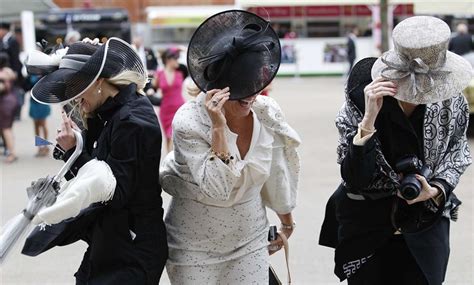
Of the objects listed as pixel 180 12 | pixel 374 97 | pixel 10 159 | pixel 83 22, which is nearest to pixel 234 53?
pixel 374 97

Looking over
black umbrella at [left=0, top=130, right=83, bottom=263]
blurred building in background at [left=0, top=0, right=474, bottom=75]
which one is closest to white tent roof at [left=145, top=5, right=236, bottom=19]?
blurred building in background at [left=0, top=0, right=474, bottom=75]

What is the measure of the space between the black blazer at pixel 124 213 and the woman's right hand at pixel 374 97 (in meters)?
0.83

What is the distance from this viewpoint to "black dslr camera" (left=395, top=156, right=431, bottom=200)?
11.0ft

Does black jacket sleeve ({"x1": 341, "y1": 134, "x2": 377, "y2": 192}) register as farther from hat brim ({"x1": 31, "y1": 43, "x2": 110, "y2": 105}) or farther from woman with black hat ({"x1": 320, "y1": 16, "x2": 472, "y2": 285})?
hat brim ({"x1": 31, "y1": 43, "x2": 110, "y2": 105})

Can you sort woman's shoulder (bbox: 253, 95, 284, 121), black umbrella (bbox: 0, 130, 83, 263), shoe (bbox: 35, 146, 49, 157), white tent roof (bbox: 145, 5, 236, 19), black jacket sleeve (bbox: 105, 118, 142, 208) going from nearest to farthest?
black umbrella (bbox: 0, 130, 83, 263), black jacket sleeve (bbox: 105, 118, 142, 208), woman's shoulder (bbox: 253, 95, 284, 121), shoe (bbox: 35, 146, 49, 157), white tent roof (bbox: 145, 5, 236, 19)

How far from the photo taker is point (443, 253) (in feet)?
11.7

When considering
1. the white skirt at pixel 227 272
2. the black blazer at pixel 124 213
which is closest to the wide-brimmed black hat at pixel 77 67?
the black blazer at pixel 124 213

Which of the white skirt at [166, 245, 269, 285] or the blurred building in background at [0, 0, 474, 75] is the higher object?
the white skirt at [166, 245, 269, 285]

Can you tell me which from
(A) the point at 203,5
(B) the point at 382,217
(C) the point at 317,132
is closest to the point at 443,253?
(B) the point at 382,217

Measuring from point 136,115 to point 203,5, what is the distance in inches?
1162

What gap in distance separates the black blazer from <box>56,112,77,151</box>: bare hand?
0.07m

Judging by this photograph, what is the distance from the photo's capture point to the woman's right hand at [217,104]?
3.28m

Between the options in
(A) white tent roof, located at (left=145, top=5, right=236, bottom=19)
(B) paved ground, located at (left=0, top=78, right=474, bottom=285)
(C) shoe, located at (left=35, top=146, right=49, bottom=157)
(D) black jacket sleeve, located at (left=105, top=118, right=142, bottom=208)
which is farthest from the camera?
(A) white tent roof, located at (left=145, top=5, right=236, bottom=19)

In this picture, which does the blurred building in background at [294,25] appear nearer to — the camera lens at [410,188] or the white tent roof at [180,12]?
the white tent roof at [180,12]
